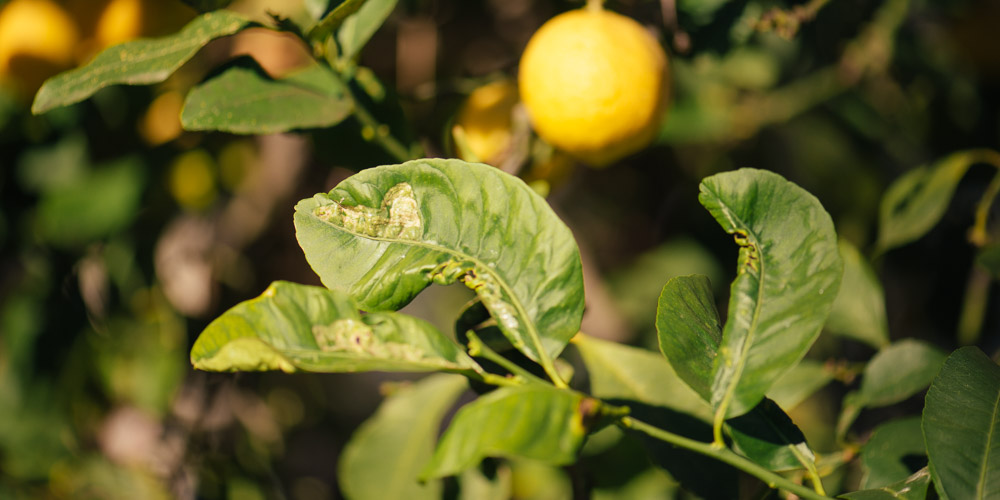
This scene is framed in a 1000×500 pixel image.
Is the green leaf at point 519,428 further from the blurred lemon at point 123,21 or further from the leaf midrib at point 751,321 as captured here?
the blurred lemon at point 123,21

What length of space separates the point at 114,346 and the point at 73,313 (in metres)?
0.09

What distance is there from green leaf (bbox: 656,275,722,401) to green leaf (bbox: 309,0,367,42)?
11.5 inches

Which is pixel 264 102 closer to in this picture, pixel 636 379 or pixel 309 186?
pixel 636 379

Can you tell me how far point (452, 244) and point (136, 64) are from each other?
0.95ft

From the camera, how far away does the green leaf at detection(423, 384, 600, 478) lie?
0.32 m

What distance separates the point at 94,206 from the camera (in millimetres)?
870

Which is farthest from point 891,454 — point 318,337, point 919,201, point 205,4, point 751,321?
point 205,4

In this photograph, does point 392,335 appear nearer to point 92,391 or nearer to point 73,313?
point 73,313

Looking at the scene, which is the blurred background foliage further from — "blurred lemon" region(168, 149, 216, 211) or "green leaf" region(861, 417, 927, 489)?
"green leaf" region(861, 417, 927, 489)

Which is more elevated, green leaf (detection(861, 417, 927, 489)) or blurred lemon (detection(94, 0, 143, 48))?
blurred lemon (detection(94, 0, 143, 48))

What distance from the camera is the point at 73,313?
3.30 ft

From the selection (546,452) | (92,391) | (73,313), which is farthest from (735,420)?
(92,391)

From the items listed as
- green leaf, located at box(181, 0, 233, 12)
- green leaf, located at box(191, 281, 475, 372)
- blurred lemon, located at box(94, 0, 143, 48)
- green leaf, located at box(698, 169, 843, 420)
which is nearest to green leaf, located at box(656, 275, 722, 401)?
green leaf, located at box(698, 169, 843, 420)

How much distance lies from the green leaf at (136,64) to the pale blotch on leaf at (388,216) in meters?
0.19
